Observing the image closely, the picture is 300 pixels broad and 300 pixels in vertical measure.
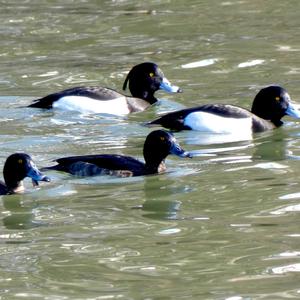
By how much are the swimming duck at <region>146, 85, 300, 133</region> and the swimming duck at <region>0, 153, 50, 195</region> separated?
10.6 feet

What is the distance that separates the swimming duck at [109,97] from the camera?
1614 centimetres

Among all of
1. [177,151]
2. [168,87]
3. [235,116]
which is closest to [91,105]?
[168,87]

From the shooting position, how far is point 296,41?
1959 centimetres

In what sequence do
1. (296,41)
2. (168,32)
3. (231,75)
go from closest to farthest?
1. (231,75)
2. (296,41)
3. (168,32)

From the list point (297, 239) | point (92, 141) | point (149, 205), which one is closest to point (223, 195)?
point (149, 205)

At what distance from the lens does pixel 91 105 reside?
16.2 metres

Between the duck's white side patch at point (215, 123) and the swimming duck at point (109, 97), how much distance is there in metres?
1.63

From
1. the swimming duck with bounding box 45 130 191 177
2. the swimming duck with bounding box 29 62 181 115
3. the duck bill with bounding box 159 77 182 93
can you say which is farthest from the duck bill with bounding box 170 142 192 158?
the duck bill with bounding box 159 77 182 93

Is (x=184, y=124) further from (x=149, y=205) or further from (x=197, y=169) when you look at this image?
(x=149, y=205)

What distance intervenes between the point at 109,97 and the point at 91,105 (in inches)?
10.6

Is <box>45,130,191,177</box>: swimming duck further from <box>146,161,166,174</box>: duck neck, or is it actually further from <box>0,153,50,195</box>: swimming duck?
<box>0,153,50,195</box>: swimming duck

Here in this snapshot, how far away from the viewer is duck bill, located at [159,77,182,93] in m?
16.9

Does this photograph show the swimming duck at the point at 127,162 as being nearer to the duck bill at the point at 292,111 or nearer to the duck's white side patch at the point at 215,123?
the duck's white side patch at the point at 215,123

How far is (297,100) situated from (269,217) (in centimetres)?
620
